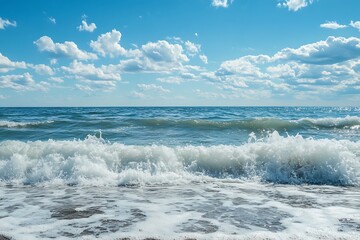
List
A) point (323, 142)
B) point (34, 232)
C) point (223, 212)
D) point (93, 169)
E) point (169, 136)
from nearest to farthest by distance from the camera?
point (34, 232)
point (223, 212)
point (93, 169)
point (323, 142)
point (169, 136)

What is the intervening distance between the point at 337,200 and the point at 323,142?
4.21 metres

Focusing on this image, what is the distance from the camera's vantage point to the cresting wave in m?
9.06

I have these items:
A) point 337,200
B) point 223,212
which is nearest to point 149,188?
point 223,212

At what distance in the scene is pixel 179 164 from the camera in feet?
33.8

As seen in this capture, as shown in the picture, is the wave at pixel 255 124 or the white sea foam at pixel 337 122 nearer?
the wave at pixel 255 124

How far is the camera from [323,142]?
10.7 metres

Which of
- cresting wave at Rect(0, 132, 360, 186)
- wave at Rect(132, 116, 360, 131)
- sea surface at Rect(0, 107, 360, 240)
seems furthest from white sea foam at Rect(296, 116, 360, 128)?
cresting wave at Rect(0, 132, 360, 186)

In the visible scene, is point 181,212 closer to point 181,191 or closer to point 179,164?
point 181,191

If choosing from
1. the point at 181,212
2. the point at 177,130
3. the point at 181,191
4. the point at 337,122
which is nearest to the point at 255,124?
the point at 177,130

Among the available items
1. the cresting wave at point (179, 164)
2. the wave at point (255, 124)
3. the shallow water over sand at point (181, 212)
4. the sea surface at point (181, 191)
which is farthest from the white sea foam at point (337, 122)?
the shallow water over sand at point (181, 212)

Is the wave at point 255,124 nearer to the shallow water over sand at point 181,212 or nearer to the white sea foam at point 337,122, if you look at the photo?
the white sea foam at point 337,122

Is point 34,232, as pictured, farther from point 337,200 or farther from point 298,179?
point 298,179

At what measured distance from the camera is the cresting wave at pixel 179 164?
357 inches

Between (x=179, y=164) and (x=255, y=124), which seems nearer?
(x=179, y=164)
